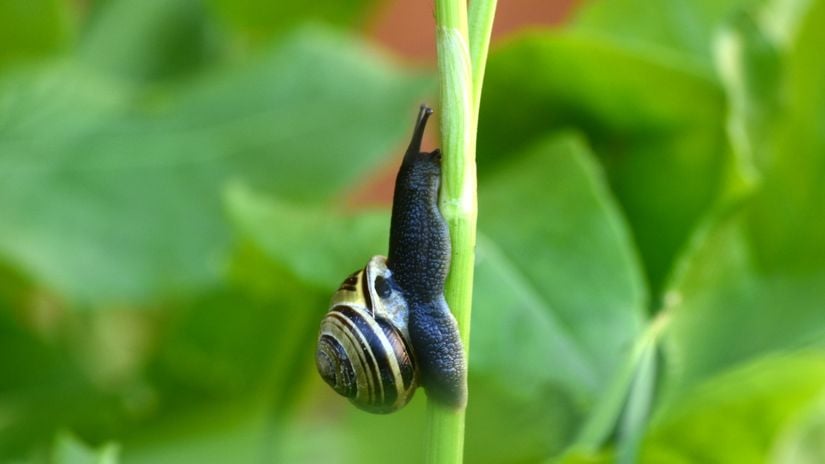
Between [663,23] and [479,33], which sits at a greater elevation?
[663,23]

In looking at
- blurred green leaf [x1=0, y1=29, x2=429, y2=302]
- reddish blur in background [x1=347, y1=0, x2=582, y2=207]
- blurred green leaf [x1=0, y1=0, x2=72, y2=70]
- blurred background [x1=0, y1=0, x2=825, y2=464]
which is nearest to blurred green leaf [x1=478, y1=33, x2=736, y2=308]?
blurred background [x1=0, y1=0, x2=825, y2=464]

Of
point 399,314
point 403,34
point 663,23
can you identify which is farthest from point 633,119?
point 403,34

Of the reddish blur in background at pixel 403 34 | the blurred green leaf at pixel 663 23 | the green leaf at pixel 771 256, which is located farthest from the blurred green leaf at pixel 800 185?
the reddish blur in background at pixel 403 34

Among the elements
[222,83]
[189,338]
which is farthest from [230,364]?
[222,83]

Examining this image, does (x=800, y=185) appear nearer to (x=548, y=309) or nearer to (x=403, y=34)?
(x=548, y=309)

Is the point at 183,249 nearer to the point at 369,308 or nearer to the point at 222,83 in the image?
the point at 222,83

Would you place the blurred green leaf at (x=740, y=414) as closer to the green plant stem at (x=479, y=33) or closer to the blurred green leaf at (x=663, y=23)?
the green plant stem at (x=479, y=33)

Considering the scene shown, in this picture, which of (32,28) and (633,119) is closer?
(633,119)
